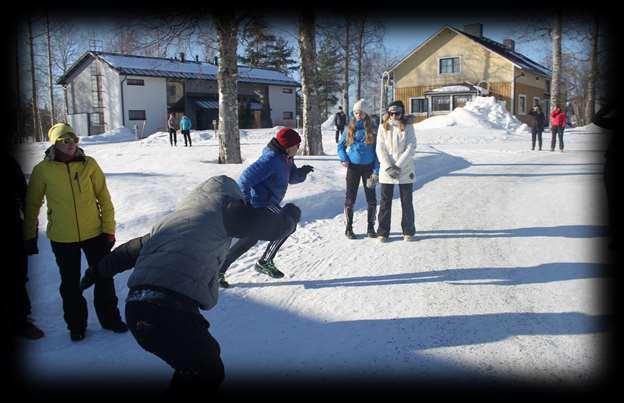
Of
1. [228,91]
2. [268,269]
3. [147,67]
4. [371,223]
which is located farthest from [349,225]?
[147,67]

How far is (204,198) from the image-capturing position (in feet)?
8.98

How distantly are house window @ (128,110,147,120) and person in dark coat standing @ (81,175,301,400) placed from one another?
36420 mm

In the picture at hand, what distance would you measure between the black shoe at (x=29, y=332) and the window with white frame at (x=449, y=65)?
123ft

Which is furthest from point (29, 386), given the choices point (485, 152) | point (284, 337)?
point (485, 152)

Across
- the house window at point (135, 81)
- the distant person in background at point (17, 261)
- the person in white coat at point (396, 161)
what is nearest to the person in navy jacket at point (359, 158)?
the person in white coat at point (396, 161)

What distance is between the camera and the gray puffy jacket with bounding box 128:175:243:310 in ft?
8.11

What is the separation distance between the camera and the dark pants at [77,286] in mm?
3916

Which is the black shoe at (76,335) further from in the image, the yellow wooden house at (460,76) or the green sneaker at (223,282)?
the yellow wooden house at (460,76)

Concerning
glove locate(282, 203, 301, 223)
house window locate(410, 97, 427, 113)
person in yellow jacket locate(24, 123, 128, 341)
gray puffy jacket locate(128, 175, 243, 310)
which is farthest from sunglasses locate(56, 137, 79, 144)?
house window locate(410, 97, 427, 113)

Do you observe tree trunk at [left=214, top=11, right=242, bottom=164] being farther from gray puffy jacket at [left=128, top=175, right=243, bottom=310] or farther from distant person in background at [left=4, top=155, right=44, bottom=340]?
gray puffy jacket at [left=128, top=175, right=243, bottom=310]

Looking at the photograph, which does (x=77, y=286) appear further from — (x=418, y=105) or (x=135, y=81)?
(x=418, y=105)

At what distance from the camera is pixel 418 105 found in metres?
39.8

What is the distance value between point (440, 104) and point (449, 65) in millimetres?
3069

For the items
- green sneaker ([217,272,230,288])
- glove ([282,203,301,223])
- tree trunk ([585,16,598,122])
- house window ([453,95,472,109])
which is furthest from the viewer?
house window ([453,95,472,109])
